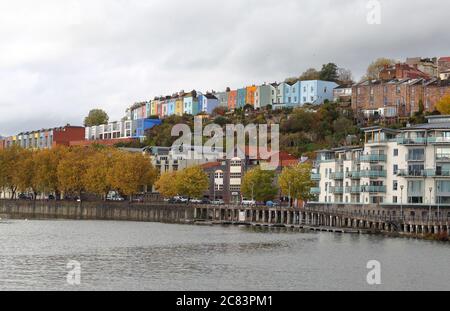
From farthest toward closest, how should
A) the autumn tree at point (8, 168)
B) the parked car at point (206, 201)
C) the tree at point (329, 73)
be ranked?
the tree at point (329, 73) → the autumn tree at point (8, 168) → the parked car at point (206, 201)

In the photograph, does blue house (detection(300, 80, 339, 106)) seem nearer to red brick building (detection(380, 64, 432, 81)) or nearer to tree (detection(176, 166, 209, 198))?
red brick building (detection(380, 64, 432, 81))

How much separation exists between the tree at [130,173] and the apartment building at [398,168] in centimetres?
4153

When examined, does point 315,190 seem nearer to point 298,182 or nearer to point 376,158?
point 298,182

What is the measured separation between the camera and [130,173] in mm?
141375

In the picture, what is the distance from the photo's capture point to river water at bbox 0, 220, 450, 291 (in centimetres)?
5156

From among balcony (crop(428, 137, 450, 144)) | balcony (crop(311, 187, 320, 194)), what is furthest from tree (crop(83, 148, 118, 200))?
balcony (crop(428, 137, 450, 144))

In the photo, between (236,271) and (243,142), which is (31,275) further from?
(243,142)

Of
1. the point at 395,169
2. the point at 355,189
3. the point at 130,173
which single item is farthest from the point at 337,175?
the point at 130,173

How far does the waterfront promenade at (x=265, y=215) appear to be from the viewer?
311ft

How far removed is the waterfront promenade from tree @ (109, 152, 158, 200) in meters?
3.59

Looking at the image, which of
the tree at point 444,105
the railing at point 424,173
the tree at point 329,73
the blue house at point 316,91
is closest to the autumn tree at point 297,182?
the railing at point 424,173

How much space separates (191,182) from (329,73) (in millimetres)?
69552

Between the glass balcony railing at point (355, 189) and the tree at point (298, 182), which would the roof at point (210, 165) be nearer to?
the tree at point (298, 182)
